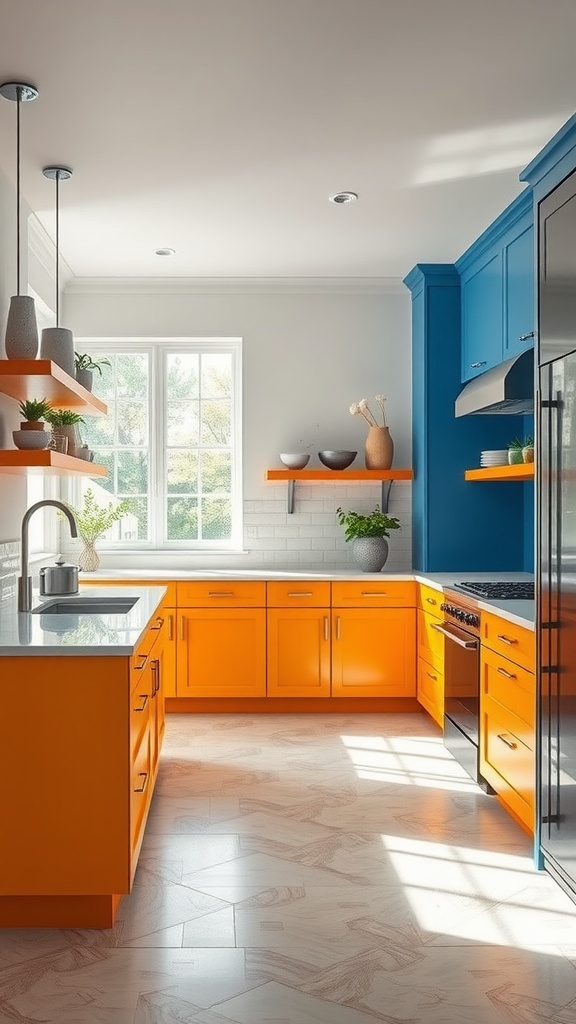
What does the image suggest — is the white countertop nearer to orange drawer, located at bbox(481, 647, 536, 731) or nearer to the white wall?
orange drawer, located at bbox(481, 647, 536, 731)

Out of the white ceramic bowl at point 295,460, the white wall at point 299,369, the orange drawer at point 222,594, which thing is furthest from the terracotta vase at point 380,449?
the orange drawer at point 222,594

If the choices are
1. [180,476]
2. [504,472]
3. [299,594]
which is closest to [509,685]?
[504,472]

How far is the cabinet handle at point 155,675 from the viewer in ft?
11.5

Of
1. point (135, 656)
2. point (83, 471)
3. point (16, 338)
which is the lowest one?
point (135, 656)

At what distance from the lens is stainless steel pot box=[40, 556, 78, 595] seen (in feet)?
12.8

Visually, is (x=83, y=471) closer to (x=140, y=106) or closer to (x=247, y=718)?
(x=140, y=106)

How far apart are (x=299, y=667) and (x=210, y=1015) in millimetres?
3182

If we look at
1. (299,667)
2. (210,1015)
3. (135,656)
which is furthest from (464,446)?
(210,1015)

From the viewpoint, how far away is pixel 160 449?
5941 mm

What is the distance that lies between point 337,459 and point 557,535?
114 inches

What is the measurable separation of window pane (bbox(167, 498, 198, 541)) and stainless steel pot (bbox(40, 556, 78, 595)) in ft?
6.58

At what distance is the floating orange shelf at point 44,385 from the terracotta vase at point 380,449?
195cm

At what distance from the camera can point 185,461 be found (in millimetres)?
5973

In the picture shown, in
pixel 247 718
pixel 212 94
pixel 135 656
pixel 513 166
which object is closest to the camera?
pixel 135 656
